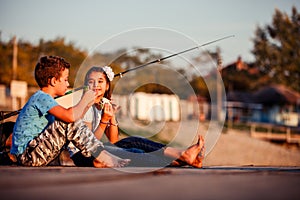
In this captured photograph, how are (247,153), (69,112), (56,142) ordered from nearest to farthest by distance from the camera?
(69,112), (56,142), (247,153)

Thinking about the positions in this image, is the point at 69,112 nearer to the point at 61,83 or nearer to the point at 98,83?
the point at 61,83

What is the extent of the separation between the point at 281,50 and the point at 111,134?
33.0 m

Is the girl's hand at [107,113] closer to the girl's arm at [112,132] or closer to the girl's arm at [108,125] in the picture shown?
the girl's arm at [108,125]

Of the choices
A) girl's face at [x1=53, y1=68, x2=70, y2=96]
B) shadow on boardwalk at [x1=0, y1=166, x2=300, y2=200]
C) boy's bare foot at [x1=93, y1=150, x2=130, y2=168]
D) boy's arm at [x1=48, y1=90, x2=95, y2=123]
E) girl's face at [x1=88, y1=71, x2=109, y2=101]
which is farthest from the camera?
girl's face at [x1=88, y1=71, x2=109, y2=101]

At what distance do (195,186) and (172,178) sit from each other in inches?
11.5

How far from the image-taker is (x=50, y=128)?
11.1ft

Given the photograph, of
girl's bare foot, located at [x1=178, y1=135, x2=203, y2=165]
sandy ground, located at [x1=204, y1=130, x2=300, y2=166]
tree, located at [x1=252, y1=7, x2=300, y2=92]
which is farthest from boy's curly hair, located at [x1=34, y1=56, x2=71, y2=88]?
tree, located at [x1=252, y1=7, x2=300, y2=92]

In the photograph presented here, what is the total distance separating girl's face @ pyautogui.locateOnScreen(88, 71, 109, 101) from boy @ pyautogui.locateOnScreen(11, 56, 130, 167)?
0.30m

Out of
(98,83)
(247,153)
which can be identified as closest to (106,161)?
(98,83)

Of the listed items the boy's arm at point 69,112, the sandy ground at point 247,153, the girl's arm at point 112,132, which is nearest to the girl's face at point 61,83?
the boy's arm at point 69,112

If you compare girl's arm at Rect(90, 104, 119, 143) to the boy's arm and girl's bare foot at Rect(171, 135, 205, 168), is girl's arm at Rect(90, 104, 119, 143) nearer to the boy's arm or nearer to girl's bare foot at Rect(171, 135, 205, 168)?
the boy's arm

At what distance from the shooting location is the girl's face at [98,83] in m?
3.97

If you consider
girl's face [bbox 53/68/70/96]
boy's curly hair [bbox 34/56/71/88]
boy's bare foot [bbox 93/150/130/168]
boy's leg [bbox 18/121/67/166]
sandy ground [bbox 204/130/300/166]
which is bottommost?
sandy ground [bbox 204/130/300/166]

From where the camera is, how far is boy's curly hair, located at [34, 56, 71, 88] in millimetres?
3613
